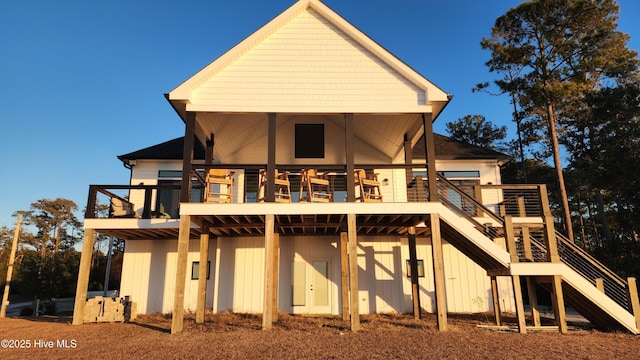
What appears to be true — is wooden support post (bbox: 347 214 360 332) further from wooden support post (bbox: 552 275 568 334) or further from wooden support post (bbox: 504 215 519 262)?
wooden support post (bbox: 552 275 568 334)

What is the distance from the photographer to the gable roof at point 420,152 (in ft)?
46.9

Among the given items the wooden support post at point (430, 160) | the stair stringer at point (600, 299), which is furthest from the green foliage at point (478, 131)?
the stair stringer at point (600, 299)

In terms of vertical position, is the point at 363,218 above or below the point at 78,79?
below

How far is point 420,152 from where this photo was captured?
15.6 metres

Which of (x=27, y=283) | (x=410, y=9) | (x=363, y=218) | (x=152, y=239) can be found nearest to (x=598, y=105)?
(x=410, y=9)

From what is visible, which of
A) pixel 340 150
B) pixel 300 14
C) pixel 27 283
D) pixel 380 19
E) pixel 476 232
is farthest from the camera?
pixel 27 283

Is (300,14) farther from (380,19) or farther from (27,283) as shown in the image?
(27,283)

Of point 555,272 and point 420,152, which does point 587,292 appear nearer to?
point 555,272

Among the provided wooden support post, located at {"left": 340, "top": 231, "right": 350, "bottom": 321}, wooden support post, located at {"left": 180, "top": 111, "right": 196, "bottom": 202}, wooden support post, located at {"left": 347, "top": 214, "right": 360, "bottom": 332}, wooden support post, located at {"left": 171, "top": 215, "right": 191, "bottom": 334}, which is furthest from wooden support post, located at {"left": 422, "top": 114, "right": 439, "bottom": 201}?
wooden support post, located at {"left": 171, "top": 215, "right": 191, "bottom": 334}

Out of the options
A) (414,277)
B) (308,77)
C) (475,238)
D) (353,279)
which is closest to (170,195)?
(308,77)

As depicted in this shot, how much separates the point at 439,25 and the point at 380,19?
10.1ft

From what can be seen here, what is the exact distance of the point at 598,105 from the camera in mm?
20219

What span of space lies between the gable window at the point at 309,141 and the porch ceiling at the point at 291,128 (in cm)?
24

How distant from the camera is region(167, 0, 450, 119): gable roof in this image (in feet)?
31.9
